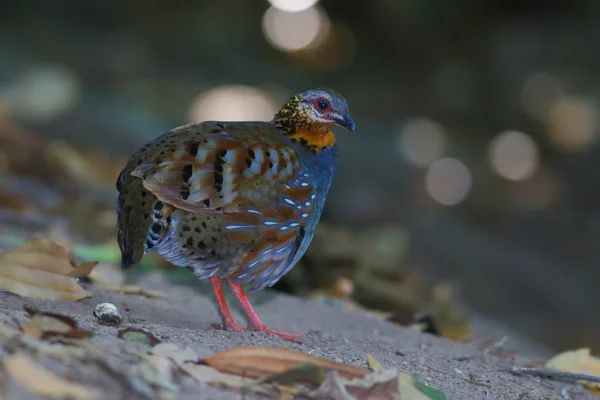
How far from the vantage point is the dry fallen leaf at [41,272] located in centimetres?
362

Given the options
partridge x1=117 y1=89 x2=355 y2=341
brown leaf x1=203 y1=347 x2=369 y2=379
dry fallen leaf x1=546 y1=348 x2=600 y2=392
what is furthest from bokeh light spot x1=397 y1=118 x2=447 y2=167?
brown leaf x1=203 y1=347 x2=369 y2=379

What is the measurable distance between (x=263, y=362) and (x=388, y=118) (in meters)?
8.91

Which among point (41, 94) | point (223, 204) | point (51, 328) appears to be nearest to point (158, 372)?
point (51, 328)

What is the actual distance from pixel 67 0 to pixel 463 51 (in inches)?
215

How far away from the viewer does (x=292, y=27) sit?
12.2 m

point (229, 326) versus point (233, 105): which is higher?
point (233, 105)

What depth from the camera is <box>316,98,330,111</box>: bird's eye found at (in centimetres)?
409

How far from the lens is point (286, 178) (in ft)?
12.5

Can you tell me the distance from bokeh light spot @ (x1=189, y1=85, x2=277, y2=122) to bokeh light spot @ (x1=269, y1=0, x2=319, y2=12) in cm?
164

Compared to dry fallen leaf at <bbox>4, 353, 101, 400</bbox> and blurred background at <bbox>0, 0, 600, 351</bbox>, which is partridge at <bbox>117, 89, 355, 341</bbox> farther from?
blurred background at <bbox>0, 0, 600, 351</bbox>

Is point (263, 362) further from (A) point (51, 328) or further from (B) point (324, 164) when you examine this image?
(B) point (324, 164)

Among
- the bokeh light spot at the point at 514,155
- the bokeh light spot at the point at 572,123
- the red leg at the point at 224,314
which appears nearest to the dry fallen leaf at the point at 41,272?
the red leg at the point at 224,314

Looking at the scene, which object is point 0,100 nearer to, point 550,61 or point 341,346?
point 341,346

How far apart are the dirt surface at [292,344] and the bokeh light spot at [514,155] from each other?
240 inches
